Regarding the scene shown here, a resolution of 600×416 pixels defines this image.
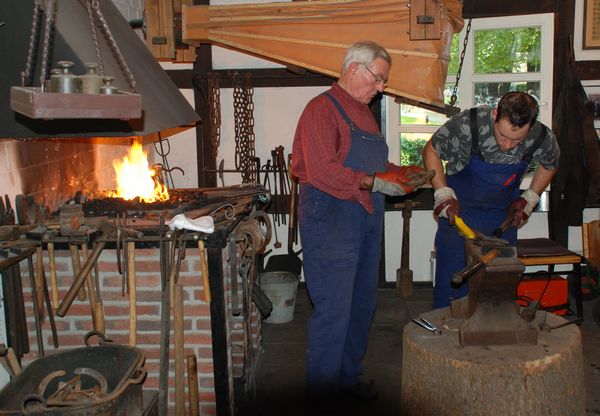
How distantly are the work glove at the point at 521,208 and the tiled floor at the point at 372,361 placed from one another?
117 centimetres

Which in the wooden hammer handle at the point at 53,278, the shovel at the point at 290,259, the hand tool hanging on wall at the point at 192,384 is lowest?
the hand tool hanging on wall at the point at 192,384

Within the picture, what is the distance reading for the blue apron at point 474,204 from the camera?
402 cm

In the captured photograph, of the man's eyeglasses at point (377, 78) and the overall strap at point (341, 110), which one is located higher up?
the man's eyeglasses at point (377, 78)

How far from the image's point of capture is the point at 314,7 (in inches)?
186

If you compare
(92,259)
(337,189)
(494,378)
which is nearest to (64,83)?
(92,259)

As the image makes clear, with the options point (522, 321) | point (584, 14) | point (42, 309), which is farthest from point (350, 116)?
point (584, 14)

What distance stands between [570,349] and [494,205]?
1.38 meters

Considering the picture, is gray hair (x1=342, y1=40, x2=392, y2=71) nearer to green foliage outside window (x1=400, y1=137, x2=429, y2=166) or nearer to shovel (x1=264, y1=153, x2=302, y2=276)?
shovel (x1=264, y1=153, x2=302, y2=276)

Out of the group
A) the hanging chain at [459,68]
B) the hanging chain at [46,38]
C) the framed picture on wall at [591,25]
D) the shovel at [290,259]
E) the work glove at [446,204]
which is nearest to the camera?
the hanging chain at [46,38]

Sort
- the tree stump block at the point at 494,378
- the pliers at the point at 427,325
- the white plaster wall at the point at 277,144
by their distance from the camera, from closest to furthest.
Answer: the tree stump block at the point at 494,378, the pliers at the point at 427,325, the white plaster wall at the point at 277,144

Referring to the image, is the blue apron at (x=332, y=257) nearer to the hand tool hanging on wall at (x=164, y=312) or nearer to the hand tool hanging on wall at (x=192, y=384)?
the hand tool hanging on wall at (x=192, y=384)

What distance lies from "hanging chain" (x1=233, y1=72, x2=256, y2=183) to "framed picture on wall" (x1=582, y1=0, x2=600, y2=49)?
2996 millimetres

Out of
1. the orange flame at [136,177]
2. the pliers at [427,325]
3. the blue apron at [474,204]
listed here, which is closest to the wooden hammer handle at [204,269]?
the pliers at [427,325]

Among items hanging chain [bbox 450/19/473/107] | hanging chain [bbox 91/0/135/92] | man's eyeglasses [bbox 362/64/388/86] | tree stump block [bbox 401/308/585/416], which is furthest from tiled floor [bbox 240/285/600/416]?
hanging chain [bbox 91/0/135/92]
